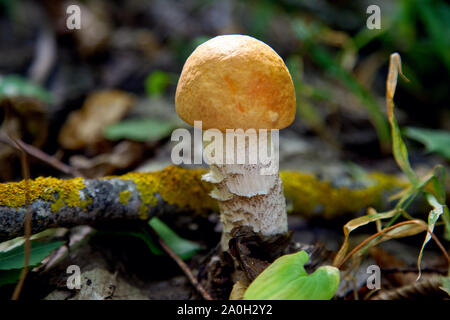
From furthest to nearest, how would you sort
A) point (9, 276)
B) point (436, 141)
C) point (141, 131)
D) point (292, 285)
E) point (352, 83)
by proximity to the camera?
point (141, 131) → point (352, 83) → point (436, 141) → point (9, 276) → point (292, 285)

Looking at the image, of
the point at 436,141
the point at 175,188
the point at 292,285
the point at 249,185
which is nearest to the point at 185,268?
the point at 175,188

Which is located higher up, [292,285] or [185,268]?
[292,285]

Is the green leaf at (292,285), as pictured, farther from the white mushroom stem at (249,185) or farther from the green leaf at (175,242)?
the green leaf at (175,242)

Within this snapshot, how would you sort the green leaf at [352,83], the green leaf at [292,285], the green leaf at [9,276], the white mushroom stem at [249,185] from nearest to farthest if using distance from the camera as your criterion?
the green leaf at [292,285] < the green leaf at [9,276] < the white mushroom stem at [249,185] < the green leaf at [352,83]

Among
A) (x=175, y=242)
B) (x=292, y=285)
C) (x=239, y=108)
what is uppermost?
(x=239, y=108)

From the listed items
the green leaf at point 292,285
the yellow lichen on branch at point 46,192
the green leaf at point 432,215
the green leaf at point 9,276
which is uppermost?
the yellow lichen on branch at point 46,192

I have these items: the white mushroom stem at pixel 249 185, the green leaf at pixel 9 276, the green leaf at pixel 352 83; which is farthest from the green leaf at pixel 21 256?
the green leaf at pixel 352 83

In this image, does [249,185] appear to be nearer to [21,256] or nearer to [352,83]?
[21,256]
